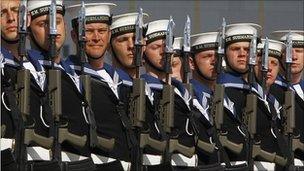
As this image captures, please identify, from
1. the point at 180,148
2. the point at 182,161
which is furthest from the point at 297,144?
the point at 180,148

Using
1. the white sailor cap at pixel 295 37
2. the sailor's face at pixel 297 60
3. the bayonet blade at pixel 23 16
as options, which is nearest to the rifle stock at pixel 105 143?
the bayonet blade at pixel 23 16

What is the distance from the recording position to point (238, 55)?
12570 mm

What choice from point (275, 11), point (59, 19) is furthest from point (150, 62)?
point (275, 11)

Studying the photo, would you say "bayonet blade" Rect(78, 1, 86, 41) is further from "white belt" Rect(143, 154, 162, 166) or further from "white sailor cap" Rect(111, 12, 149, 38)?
"white belt" Rect(143, 154, 162, 166)

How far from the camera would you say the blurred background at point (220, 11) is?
14820 mm

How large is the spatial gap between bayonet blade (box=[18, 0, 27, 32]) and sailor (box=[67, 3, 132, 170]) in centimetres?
76

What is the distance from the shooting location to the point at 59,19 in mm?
10938

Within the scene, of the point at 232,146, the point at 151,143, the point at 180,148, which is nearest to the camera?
the point at 151,143

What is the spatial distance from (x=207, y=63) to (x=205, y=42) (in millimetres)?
173

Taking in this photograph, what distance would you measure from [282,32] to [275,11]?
1845mm

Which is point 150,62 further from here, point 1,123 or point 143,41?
point 1,123

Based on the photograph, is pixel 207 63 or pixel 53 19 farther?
pixel 207 63

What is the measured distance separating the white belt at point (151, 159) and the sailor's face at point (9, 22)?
145 cm

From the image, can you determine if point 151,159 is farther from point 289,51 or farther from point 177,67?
point 289,51
